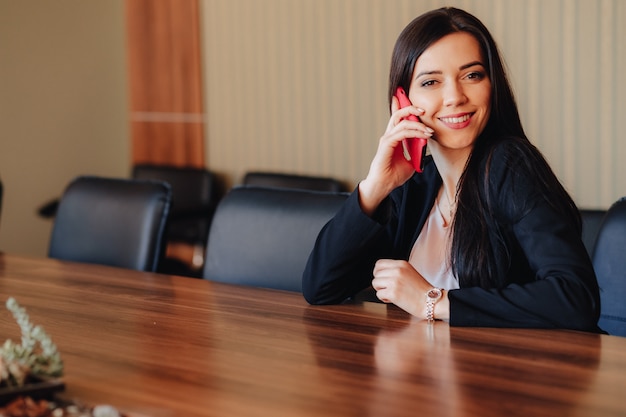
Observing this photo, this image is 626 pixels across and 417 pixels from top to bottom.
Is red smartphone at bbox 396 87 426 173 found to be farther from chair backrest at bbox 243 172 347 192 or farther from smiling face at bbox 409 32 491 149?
chair backrest at bbox 243 172 347 192

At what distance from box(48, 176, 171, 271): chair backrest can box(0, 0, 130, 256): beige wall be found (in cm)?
245

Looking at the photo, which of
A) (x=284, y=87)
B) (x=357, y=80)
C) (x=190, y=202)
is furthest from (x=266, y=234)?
(x=190, y=202)

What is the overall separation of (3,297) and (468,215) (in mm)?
1122

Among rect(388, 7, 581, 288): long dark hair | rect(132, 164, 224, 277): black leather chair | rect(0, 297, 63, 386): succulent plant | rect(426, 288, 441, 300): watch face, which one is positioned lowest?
rect(132, 164, 224, 277): black leather chair

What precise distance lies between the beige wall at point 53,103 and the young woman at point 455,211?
→ 3.59 m

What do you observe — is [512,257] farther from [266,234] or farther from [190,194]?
[190,194]

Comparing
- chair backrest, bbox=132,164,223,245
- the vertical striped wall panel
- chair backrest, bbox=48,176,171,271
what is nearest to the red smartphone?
chair backrest, bbox=48,176,171,271


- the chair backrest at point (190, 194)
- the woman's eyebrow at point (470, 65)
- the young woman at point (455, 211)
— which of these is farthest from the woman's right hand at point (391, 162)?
the chair backrest at point (190, 194)

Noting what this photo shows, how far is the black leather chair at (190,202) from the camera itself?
4879 millimetres

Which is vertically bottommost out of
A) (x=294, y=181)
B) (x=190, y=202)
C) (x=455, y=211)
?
(x=190, y=202)

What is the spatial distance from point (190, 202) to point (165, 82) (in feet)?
2.71

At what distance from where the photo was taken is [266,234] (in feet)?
7.88

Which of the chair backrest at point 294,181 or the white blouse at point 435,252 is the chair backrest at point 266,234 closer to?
the white blouse at point 435,252

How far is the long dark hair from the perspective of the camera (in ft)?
6.30
